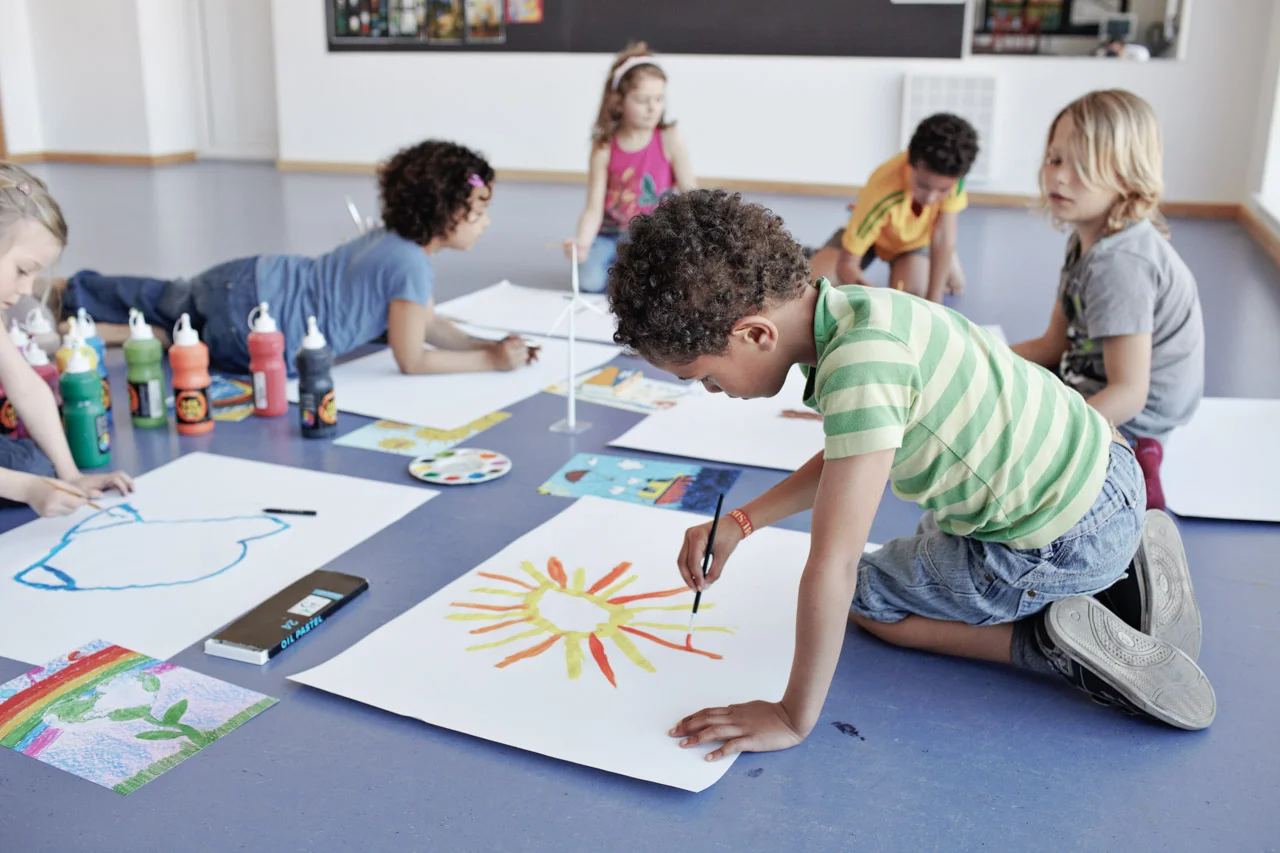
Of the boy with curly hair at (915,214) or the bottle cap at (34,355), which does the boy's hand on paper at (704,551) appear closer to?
the bottle cap at (34,355)

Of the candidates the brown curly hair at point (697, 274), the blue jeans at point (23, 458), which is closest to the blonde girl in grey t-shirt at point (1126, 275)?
the brown curly hair at point (697, 274)

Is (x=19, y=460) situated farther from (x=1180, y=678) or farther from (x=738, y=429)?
(x=1180, y=678)

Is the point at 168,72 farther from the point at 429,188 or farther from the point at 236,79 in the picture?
the point at 429,188

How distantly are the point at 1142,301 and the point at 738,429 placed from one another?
0.71 meters

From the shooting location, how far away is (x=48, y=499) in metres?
1.49

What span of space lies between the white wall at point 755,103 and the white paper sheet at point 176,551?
156 inches

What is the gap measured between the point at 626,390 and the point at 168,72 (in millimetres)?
5260

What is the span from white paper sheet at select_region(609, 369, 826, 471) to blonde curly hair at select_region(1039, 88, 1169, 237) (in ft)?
1.86

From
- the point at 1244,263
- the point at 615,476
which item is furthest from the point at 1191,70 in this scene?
the point at 615,476

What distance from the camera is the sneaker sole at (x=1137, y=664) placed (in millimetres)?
1124

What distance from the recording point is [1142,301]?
Answer: 1.60 meters

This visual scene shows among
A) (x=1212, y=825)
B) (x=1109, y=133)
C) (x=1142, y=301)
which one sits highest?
(x=1109, y=133)

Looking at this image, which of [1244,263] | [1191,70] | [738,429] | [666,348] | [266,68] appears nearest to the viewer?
[666,348]

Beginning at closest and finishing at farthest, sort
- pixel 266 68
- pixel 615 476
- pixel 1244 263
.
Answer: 1. pixel 615 476
2. pixel 1244 263
3. pixel 266 68
